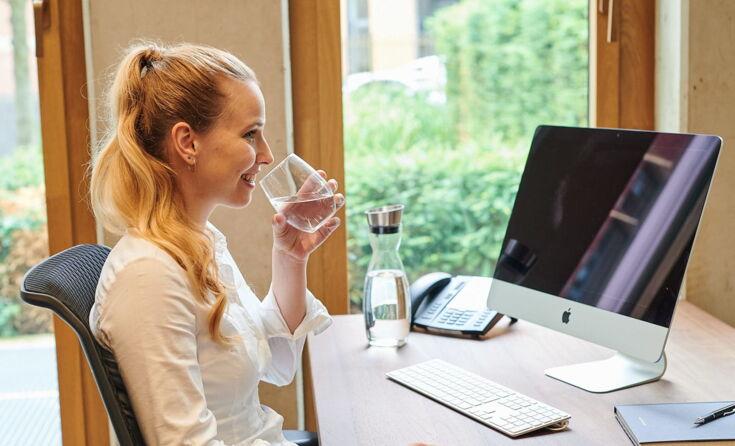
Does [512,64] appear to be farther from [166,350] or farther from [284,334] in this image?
[166,350]

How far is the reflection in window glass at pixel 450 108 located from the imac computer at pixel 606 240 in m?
0.61

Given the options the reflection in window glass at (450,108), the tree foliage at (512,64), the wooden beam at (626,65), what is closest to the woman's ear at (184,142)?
the reflection in window glass at (450,108)

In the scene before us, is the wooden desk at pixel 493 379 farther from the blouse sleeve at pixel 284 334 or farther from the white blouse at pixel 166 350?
the white blouse at pixel 166 350

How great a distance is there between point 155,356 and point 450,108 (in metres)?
1.39

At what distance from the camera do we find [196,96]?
1443mm

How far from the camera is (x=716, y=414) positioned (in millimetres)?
1386

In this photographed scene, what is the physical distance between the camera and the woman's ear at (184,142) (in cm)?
143

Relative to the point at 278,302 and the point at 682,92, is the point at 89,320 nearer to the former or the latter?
the point at 278,302

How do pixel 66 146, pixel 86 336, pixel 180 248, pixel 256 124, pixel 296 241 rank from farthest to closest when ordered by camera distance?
pixel 66 146, pixel 296 241, pixel 256 124, pixel 180 248, pixel 86 336

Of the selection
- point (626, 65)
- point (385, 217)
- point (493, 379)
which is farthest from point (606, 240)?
point (626, 65)

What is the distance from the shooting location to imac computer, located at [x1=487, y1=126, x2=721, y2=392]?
1.54m

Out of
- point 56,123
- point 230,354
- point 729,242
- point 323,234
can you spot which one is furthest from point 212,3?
point 729,242

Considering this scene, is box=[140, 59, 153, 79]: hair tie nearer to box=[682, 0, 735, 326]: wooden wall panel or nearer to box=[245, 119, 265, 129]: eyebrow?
box=[245, 119, 265, 129]: eyebrow

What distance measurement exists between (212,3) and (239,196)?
2.59ft
